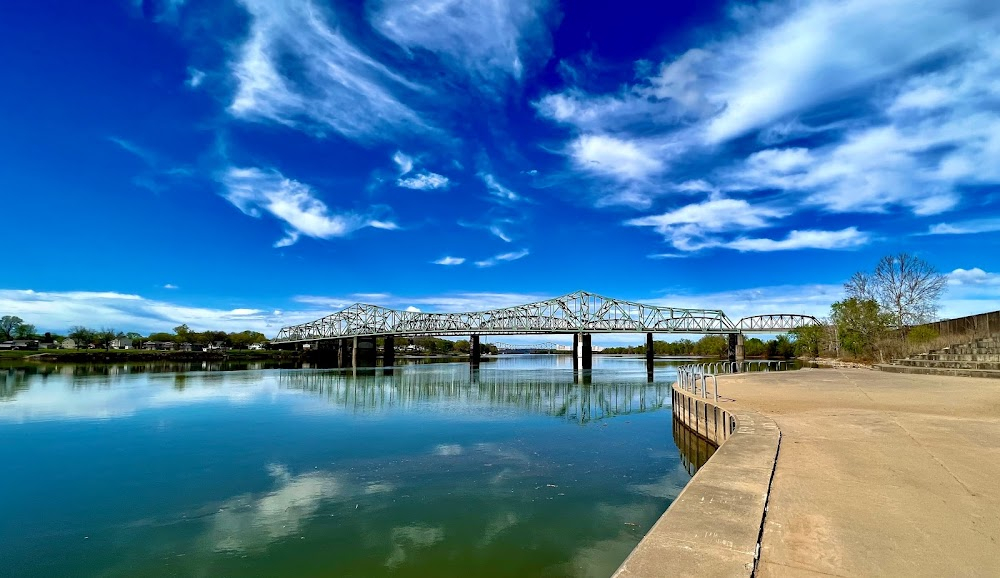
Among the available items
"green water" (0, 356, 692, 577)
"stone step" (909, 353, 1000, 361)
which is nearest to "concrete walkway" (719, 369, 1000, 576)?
"green water" (0, 356, 692, 577)

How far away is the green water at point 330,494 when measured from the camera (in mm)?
7648

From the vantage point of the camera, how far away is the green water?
7.65 meters

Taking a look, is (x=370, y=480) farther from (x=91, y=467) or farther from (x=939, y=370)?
(x=939, y=370)

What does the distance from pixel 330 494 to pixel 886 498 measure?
10022 mm

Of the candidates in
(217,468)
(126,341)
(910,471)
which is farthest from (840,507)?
(126,341)

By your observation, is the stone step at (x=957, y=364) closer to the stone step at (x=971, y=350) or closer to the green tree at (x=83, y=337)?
the stone step at (x=971, y=350)

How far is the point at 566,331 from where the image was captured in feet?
353

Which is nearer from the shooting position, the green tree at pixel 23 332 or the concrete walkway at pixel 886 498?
the concrete walkway at pixel 886 498

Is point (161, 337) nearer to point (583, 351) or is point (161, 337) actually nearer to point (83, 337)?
point (83, 337)

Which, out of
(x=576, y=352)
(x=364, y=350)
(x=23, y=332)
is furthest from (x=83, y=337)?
(x=576, y=352)

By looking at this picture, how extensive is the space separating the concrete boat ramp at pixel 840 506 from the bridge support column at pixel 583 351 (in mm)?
85518

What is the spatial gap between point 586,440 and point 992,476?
11.6 meters

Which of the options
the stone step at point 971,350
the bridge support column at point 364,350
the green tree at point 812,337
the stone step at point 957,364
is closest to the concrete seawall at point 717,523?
the stone step at point 957,364

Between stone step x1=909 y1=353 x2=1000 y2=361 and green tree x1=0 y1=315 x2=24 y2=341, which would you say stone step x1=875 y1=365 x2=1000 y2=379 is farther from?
green tree x1=0 y1=315 x2=24 y2=341
